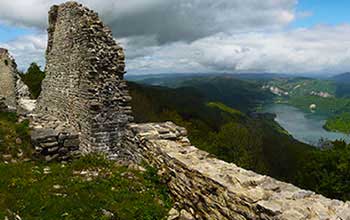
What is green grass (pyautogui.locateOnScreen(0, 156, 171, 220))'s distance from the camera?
28.8ft

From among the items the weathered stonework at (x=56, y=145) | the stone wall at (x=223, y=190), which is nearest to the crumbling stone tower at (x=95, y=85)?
the weathered stonework at (x=56, y=145)

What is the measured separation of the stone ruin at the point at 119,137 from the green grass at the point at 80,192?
25.9 inches

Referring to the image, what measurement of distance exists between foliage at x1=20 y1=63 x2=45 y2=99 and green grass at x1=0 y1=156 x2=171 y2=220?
158ft

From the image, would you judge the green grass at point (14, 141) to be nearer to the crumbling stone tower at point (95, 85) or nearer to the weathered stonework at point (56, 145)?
the weathered stonework at point (56, 145)

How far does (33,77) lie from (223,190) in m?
64.2

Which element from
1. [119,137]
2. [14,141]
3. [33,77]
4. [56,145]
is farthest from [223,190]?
[33,77]

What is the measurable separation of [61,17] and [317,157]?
124 ft

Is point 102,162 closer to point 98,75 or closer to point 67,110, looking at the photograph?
point 98,75

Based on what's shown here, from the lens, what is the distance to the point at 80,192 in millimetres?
9859

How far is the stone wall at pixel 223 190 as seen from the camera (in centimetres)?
666

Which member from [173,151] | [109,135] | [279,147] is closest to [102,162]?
[109,135]

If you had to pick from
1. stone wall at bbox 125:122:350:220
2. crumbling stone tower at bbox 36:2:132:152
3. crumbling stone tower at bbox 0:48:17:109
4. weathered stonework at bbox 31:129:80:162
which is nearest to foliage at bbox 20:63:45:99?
crumbling stone tower at bbox 0:48:17:109

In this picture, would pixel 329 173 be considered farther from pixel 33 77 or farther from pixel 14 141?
pixel 33 77

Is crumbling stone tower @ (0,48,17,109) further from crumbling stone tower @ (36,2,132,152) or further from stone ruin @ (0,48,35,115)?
crumbling stone tower @ (36,2,132,152)
